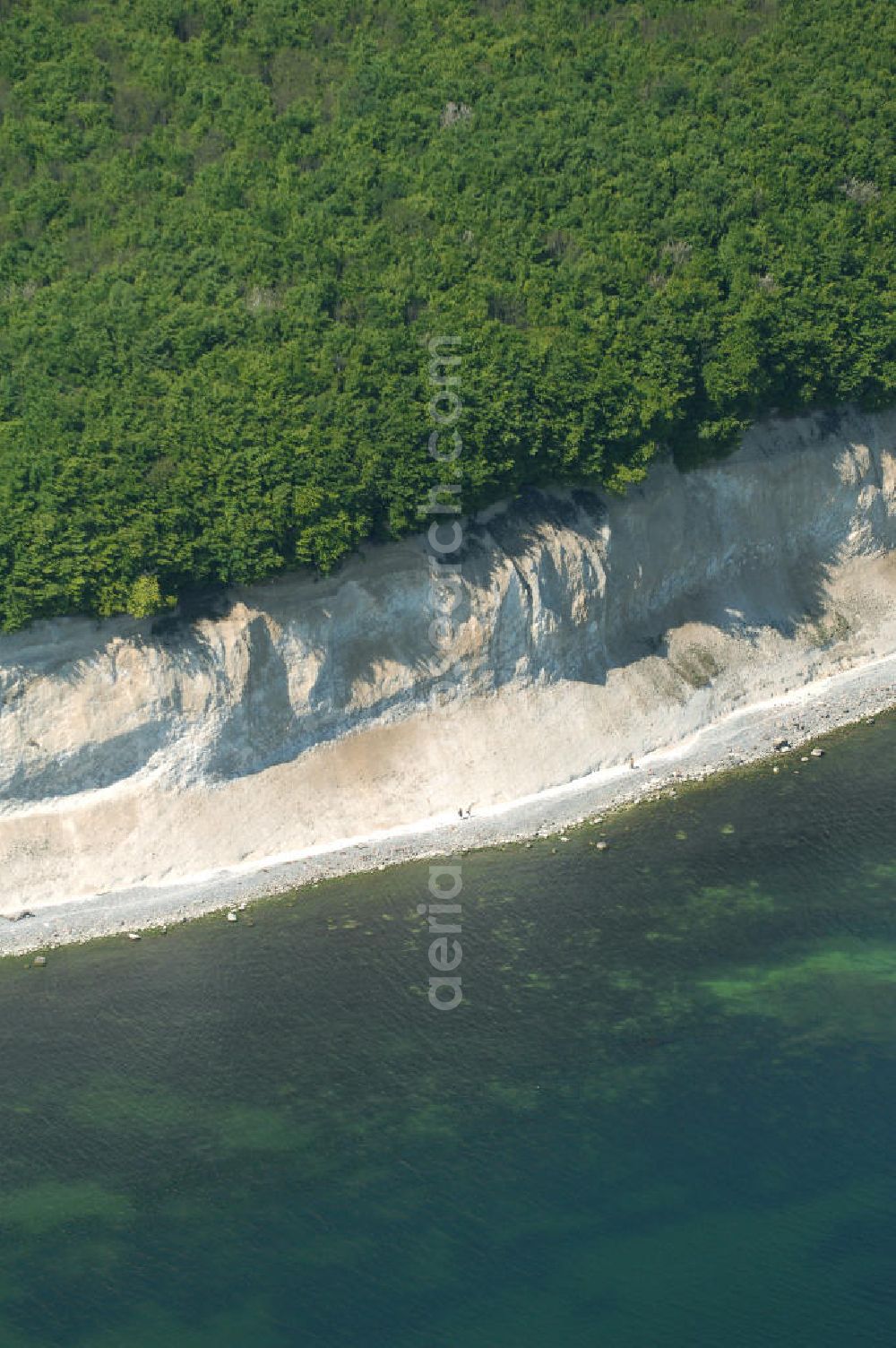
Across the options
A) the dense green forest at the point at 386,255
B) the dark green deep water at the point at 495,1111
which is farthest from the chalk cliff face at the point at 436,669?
the dark green deep water at the point at 495,1111

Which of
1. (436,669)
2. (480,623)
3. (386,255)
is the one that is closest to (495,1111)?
(436,669)

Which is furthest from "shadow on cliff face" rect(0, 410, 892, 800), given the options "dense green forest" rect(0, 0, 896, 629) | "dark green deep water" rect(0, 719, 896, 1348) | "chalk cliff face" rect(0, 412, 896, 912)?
"dark green deep water" rect(0, 719, 896, 1348)

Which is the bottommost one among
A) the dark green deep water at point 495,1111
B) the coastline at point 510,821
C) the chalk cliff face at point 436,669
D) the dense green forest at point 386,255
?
the dark green deep water at point 495,1111

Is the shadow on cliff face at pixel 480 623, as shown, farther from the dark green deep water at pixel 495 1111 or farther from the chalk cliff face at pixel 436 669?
the dark green deep water at pixel 495 1111

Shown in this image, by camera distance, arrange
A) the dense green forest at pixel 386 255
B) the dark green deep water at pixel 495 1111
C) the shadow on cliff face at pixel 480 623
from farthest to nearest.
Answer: the dense green forest at pixel 386 255, the shadow on cliff face at pixel 480 623, the dark green deep water at pixel 495 1111

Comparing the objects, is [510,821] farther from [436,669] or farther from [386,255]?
[386,255]

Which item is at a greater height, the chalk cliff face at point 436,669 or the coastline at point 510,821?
the chalk cliff face at point 436,669

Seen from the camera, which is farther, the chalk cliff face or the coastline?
the chalk cliff face

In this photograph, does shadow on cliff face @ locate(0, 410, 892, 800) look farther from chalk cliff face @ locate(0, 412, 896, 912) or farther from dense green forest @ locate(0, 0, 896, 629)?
dense green forest @ locate(0, 0, 896, 629)
